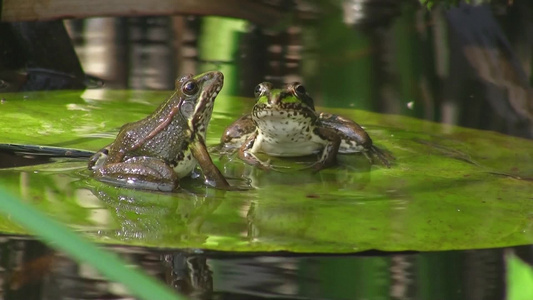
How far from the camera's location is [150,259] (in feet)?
8.59

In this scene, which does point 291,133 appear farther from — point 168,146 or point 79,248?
point 79,248

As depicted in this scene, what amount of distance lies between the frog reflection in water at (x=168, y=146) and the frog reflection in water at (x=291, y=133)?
1.37 feet

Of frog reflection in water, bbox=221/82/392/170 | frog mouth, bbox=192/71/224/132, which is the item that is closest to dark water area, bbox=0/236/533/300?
frog mouth, bbox=192/71/224/132

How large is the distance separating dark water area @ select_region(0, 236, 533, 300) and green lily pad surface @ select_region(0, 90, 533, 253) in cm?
6

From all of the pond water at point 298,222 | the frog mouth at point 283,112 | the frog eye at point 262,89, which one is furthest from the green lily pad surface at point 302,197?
the frog eye at point 262,89

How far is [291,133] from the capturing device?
167 inches

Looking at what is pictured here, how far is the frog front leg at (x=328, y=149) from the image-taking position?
13.6 feet

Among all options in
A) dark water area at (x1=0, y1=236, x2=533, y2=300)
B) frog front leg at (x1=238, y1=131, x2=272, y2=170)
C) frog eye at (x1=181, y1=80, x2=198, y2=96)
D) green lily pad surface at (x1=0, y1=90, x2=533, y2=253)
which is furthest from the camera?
frog front leg at (x1=238, y1=131, x2=272, y2=170)

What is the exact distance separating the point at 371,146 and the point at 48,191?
73.3 inches

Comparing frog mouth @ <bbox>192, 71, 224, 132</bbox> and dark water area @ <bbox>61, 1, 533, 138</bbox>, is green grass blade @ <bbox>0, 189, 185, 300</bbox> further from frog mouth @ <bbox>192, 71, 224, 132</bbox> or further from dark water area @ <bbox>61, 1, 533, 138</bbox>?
dark water area @ <bbox>61, 1, 533, 138</bbox>

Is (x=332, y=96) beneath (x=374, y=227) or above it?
above

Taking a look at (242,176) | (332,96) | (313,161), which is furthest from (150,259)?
(332,96)

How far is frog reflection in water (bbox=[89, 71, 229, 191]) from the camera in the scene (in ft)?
11.4

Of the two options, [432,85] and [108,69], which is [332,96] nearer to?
[432,85]
